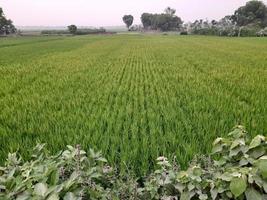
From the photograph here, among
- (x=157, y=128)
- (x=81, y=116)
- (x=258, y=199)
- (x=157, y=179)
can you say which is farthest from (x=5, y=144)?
(x=258, y=199)

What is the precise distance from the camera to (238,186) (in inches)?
60.5

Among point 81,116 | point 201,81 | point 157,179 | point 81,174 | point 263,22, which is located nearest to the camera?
point 81,174

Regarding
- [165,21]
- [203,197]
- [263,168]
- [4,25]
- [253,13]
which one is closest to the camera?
[263,168]

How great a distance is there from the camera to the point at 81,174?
1.81 metres

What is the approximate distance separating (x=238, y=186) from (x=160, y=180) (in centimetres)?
54

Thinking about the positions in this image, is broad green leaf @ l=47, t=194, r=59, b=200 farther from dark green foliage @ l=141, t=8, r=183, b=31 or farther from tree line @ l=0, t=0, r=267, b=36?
dark green foliage @ l=141, t=8, r=183, b=31

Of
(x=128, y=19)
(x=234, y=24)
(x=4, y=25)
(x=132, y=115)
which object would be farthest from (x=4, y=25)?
(x=128, y=19)

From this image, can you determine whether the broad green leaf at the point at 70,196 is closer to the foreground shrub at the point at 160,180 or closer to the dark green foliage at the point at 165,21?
the foreground shrub at the point at 160,180

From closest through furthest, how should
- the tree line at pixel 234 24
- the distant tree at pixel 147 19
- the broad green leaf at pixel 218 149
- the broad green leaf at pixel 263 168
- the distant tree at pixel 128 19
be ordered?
the broad green leaf at pixel 263 168 → the broad green leaf at pixel 218 149 → the tree line at pixel 234 24 → the distant tree at pixel 147 19 → the distant tree at pixel 128 19

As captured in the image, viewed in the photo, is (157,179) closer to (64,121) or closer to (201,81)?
(64,121)

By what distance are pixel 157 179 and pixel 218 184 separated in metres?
0.42

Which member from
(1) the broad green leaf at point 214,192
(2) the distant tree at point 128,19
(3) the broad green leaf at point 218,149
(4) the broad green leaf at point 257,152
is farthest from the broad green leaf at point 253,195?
(2) the distant tree at point 128,19

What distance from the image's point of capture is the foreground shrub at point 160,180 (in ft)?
5.16

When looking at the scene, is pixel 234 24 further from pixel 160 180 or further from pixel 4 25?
pixel 160 180
